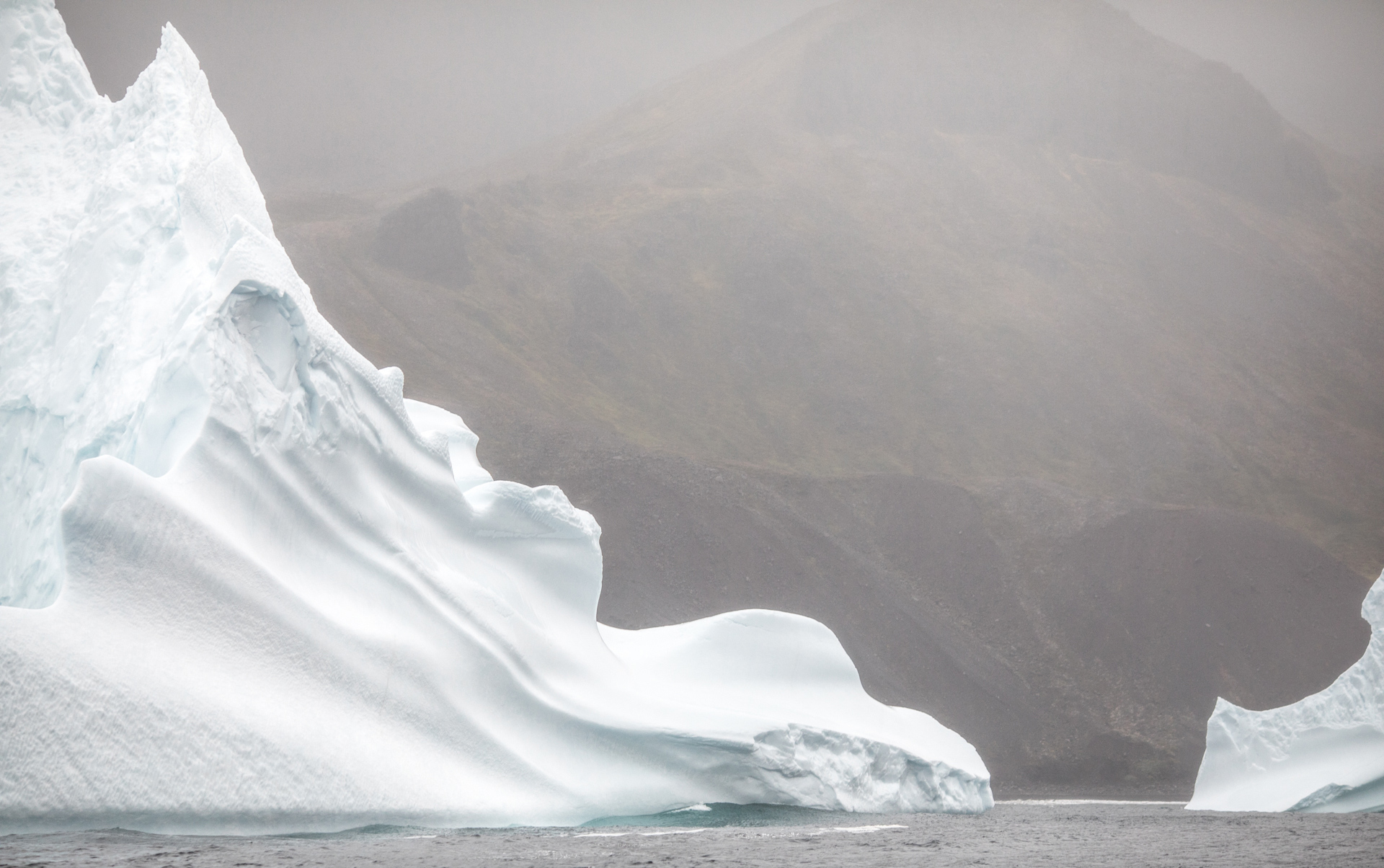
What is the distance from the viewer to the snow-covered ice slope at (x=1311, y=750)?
12.8m

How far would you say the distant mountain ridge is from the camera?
1187 inches

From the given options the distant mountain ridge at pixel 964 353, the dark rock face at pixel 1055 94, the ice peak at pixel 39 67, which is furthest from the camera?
the dark rock face at pixel 1055 94

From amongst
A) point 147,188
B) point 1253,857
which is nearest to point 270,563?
point 147,188

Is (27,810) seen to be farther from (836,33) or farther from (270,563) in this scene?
(836,33)

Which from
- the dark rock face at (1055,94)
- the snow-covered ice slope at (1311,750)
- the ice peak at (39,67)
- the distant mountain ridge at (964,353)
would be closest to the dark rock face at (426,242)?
the distant mountain ridge at (964,353)

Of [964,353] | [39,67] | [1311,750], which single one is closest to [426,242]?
[964,353]

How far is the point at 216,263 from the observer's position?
9891mm

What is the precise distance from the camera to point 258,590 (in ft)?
25.6

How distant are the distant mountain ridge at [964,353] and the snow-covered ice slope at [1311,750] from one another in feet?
36.4

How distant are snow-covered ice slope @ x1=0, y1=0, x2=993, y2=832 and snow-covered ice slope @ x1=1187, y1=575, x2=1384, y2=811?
171 inches

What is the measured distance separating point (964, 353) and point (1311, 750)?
126 feet

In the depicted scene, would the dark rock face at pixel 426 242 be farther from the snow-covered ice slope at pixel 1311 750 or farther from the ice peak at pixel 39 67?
the snow-covered ice slope at pixel 1311 750

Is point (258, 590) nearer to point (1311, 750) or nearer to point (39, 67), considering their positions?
point (39, 67)

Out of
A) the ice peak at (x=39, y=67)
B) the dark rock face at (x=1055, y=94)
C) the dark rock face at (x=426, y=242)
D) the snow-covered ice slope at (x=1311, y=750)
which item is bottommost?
the snow-covered ice slope at (x=1311, y=750)
